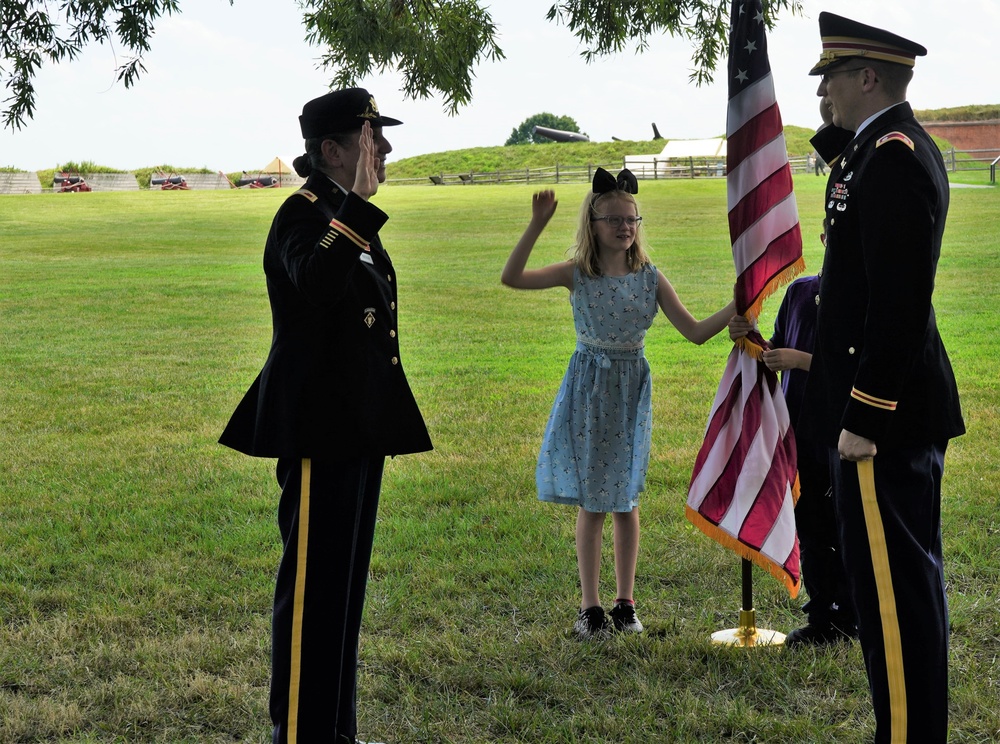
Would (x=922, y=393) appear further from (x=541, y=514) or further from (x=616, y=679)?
(x=541, y=514)

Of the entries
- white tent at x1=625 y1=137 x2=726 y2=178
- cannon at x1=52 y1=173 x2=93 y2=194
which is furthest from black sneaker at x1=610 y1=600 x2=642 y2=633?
cannon at x1=52 y1=173 x2=93 y2=194

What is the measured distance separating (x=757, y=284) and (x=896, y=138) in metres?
1.52

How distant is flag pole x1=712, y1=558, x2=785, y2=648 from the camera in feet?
15.2

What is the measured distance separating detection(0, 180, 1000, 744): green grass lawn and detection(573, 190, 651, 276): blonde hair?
5.37 feet

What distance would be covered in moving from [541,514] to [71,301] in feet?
48.6

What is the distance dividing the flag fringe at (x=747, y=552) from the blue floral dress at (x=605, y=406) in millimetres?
301

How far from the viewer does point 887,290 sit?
2914 millimetres

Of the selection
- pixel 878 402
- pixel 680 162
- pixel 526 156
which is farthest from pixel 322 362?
pixel 526 156

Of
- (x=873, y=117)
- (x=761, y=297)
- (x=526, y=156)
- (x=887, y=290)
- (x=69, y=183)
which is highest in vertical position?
(x=526, y=156)

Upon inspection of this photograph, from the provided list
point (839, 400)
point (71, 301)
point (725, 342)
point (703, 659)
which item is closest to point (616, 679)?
point (703, 659)

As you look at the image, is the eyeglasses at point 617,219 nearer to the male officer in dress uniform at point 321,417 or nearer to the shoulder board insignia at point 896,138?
the male officer in dress uniform at point 321,417

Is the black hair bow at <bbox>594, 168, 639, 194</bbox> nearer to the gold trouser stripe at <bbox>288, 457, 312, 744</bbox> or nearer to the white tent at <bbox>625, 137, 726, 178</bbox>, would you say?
the gold trouser stripe at <bbox>288, 457, 312, 744</bbox>

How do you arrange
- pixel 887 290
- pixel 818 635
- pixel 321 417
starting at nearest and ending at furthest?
pixel 887 290, pixel 321 417, pixel 818 635

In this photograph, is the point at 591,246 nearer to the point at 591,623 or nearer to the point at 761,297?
the point at 761,297
